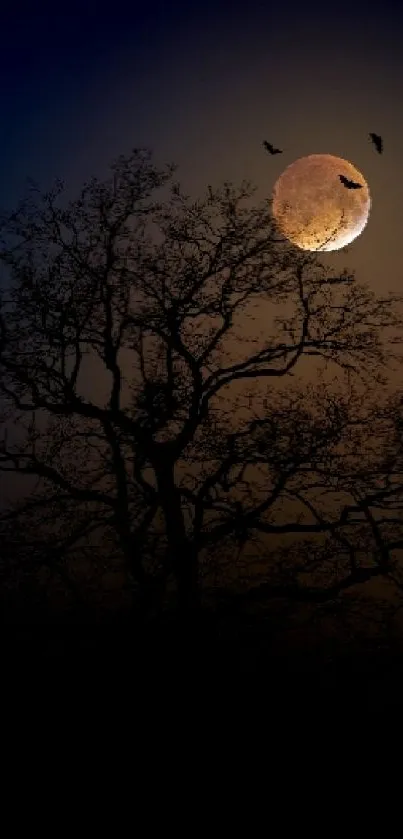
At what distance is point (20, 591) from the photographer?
33.4ft

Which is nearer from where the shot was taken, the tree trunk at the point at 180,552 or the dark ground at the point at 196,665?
the tree trunk at the point at 180,552

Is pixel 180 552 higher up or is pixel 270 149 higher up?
pixel 270 149

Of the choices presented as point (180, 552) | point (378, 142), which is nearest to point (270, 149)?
point (378, 142)

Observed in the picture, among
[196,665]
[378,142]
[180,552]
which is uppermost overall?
[378,142]

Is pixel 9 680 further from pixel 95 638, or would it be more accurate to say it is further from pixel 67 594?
pixel 67 594

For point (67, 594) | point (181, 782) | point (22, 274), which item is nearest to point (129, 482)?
point (67, 594)

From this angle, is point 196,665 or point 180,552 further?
point 196,665

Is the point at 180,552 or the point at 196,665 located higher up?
the point at 180,552

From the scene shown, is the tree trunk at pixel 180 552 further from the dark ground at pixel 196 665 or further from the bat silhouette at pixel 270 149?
the bat silhouette at pixel 270 149

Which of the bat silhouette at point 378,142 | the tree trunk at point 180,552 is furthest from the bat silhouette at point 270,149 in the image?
the tree trunk at point 180,552

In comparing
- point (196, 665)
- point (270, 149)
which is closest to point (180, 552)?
point (196, 665)

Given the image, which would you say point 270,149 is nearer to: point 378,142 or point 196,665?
point 378,142

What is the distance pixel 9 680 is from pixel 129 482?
232 inches

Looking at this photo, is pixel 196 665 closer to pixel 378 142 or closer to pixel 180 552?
pixel 180 552
